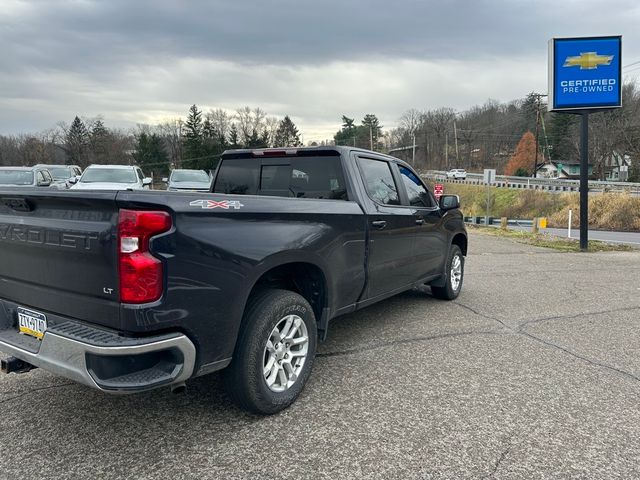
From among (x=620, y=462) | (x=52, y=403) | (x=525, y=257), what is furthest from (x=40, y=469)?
(x=525, y=257)

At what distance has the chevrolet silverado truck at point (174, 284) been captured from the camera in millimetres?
2516

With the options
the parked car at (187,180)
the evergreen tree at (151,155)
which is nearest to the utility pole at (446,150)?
the evergreen tree at (151,155)

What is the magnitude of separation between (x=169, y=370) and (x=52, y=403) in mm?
1424

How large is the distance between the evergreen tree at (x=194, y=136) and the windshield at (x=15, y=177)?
2419 inches

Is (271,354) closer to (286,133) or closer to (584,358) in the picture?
(584,358)

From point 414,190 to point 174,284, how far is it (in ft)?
12.1

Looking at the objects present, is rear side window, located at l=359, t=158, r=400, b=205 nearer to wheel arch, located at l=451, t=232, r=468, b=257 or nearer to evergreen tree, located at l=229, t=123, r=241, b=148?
wheel arch, located at l=451, t=232, r=468, b=257

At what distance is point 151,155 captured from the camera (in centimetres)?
7919

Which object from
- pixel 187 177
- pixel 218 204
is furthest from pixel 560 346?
pixel 187 177

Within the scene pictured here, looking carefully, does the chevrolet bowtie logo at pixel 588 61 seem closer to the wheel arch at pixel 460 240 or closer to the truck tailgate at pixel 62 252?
the wheel arch at pixel 460 240

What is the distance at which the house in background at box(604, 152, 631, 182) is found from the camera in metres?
60.4

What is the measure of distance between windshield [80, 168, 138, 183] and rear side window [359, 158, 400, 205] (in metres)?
11.8

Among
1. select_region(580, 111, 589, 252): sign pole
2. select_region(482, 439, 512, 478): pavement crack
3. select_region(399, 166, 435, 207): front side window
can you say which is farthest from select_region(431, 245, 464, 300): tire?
select_region(580, 111, 589, 252): sign pole

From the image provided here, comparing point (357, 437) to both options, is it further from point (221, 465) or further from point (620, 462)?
point (620, 462)
